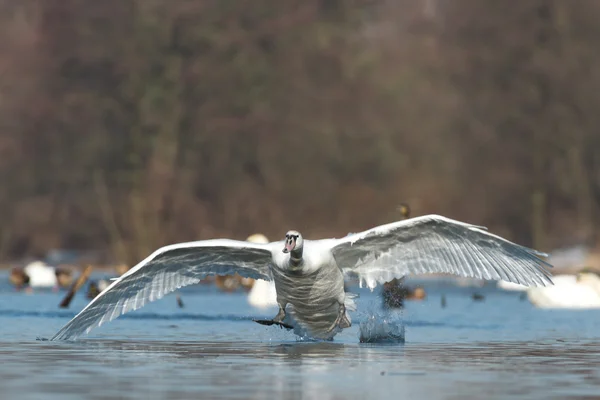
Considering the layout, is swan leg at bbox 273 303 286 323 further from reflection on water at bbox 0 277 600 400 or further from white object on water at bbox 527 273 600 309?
white object on water at bbox 527 273 600 309

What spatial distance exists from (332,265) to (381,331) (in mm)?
1196

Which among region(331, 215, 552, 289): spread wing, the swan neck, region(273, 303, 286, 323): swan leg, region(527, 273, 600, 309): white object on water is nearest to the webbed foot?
region(273, 303, 286, 323): swan leg

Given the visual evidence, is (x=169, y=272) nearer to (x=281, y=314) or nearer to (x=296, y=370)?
(x=281, y=314)

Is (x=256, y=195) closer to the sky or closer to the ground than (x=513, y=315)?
closer to the sky

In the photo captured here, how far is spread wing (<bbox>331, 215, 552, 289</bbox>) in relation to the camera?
15.9m

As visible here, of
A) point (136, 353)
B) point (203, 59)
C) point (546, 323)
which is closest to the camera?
point (136, 353)

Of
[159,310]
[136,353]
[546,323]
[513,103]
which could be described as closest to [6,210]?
[513,103]

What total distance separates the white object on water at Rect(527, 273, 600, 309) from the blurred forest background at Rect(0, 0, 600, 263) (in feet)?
59.4

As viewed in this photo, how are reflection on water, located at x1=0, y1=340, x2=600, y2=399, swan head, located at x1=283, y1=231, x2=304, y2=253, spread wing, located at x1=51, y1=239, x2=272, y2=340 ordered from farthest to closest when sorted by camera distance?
spread wing, located at x1=51, y1=239, x2=272, y2=340, swan head, located at x1=283, y1=231, x2=304, y2=253, reflection on water, located at x1=0, y1=340, x2=600, y2=399

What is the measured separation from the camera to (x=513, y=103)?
151 ft

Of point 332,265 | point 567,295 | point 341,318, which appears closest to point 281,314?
point 341,318

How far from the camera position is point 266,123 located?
44.0 metres

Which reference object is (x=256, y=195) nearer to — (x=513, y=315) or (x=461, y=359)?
(x=513, y=315)

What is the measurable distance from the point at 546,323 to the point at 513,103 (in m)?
26.2
